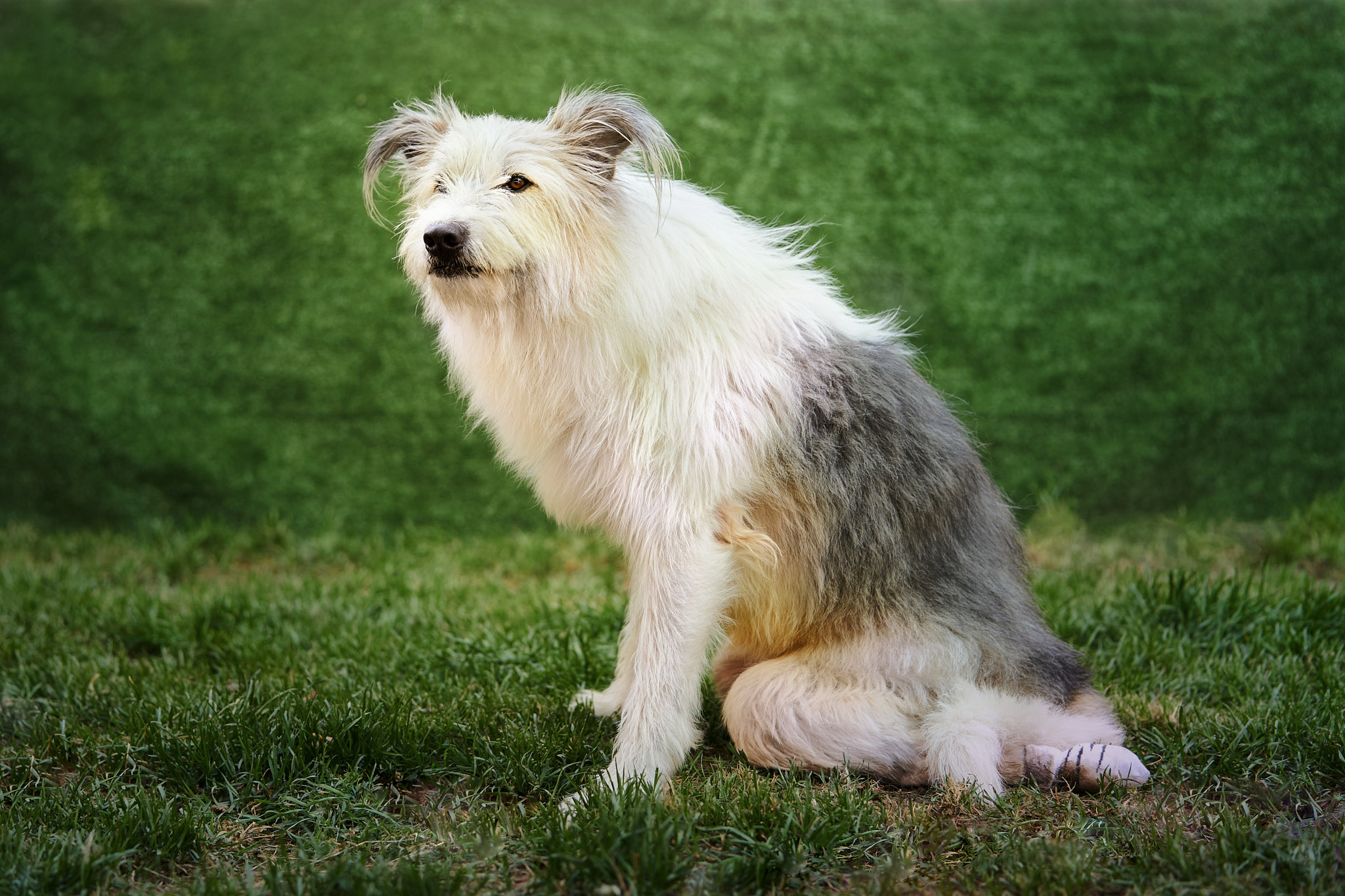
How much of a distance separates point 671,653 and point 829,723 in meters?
0.50

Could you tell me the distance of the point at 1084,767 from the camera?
268 centimetres

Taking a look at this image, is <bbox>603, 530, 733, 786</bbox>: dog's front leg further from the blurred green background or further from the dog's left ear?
the blurred green background

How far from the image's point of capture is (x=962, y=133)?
5793 mm

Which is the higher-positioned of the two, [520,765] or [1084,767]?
[1084,767]

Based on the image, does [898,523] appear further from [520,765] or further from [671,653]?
[520,765]

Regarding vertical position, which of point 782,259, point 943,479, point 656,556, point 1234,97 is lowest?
point 656,556

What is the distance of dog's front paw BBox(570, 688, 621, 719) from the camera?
327 cm

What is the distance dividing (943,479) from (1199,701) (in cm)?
135

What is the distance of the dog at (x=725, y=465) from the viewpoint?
2.69 metres

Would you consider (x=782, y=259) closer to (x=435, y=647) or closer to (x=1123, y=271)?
(x=435, y=647)

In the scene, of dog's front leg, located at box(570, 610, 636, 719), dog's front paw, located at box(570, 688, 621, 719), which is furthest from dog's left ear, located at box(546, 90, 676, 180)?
dog's front paw, located at box(570, 688, 621, 719)

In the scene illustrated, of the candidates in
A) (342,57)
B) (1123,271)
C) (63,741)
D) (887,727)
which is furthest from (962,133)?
(63,741)

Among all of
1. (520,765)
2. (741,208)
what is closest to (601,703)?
(520,765)

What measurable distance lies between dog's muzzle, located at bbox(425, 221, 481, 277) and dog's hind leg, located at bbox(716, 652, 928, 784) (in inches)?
57.2
